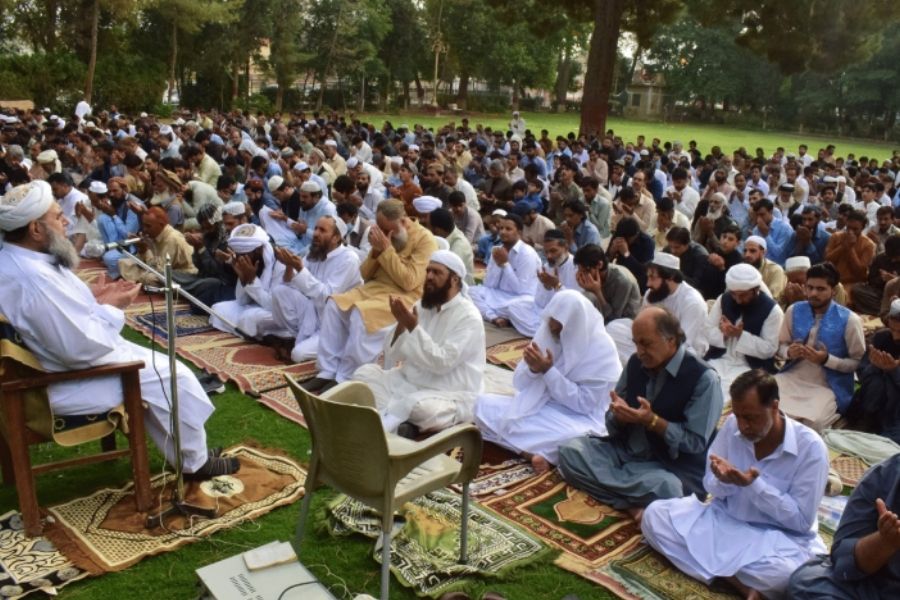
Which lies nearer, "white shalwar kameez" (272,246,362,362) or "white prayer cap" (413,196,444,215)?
"white shalwar kameez" (272,246,362,362)

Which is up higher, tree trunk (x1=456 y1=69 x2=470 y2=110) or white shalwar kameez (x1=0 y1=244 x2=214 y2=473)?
tree trunk (x1=456 y1=69 x2=470 y2=110)

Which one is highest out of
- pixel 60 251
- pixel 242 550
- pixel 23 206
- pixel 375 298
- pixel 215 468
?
pixel 23 206

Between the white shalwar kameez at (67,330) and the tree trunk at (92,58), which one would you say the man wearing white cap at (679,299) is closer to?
the white shalwar kameez at (67,330)

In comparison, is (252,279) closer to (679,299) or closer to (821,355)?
(679,299)

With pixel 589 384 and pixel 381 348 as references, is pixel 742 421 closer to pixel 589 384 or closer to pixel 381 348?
pixel 589 384

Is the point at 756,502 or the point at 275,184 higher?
the point at 275,184

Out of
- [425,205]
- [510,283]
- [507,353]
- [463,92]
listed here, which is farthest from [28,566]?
[463,92]

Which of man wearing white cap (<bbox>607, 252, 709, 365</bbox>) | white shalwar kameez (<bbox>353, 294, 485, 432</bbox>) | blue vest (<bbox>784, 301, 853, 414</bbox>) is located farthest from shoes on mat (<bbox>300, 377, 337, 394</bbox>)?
blue vest (<bbox>784, 301, 853, 414</bbox>)

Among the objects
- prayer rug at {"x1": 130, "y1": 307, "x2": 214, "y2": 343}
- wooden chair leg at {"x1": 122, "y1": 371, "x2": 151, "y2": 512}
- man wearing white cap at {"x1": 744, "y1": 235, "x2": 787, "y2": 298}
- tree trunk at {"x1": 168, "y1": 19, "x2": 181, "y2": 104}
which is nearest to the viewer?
wooden chair leg at {"x1": 122, "y1": 371, "x2": 151, "y2": 512}

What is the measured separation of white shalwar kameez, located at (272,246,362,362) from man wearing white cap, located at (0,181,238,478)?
2.58 meters

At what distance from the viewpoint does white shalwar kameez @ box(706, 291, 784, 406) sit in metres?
5.83

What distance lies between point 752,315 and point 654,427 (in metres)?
2.43

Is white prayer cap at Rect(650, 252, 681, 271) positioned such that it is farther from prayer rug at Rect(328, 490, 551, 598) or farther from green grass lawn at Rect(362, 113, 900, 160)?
green grass lawn at Rect(362, 113, 900, 160)

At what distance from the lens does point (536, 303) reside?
7.32 m
